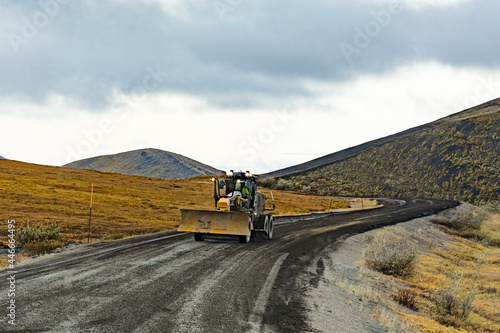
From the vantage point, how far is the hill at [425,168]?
86938 millimetres

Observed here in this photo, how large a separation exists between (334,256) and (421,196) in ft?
272

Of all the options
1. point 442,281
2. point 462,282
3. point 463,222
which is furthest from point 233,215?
point 463,222

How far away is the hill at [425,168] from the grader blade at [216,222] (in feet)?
253

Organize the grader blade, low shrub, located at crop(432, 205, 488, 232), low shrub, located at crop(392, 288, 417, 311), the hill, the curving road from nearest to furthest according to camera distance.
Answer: the curving road, low shrub, located at crop(392, 288, 417, 311), the grader blade, low shrub, located at crop(432, 205, 488, 232), the hill

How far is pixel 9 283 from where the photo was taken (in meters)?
8.56

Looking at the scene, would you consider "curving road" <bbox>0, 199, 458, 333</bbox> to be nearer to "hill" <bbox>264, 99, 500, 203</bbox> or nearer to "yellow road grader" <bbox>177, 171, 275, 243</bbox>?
"yellow road grader" <bbox>177, 171, 275, 243</bbox>

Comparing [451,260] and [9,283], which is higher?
[9,283]

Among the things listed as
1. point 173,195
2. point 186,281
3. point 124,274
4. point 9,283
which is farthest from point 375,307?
point 173,195

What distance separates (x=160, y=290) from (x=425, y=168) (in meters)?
102

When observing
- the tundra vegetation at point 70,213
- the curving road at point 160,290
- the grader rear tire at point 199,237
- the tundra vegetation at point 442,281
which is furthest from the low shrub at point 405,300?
the tundra vegetation at point 70,213

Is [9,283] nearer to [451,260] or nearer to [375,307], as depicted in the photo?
[375,307]

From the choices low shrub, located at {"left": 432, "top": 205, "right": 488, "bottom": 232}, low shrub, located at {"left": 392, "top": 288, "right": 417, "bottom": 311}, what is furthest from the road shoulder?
low shrub, located at {"left": 432, "top": 205, "right": 488, "bottom": 232}

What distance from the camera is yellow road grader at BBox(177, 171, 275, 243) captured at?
15469 millimetres

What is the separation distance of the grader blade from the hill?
253ft
